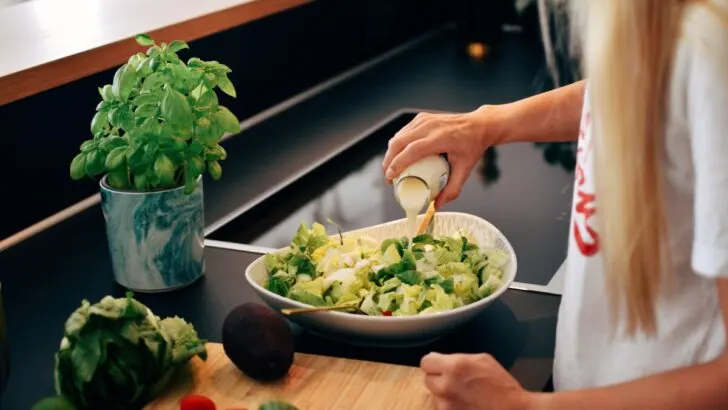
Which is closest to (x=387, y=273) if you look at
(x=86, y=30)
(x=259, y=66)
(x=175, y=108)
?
(x=175, y=108)

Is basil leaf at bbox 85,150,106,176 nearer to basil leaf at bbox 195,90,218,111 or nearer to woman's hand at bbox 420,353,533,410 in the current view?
basil leaf at bbox 195,90,218,111

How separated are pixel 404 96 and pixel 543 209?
759 mm

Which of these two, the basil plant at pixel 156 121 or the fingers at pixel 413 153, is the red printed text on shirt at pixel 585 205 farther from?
the basil plant at pixel 156 121

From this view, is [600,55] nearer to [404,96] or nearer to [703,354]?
[703,354]

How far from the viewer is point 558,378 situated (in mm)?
1054

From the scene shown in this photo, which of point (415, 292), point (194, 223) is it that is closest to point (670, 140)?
point (415, 292)

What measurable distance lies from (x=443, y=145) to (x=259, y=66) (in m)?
0.89

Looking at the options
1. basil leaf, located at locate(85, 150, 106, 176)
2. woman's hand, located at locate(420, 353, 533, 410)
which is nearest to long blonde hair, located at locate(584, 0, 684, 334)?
woman's hand, located at locate(420, 353, 533, 410)

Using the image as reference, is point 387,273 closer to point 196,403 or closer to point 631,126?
point 196,403

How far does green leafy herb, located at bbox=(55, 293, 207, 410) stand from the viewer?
946 millimetres

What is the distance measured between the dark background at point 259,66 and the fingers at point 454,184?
2.04ft

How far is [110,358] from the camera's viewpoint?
0.96 m

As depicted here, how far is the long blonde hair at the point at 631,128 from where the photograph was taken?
32.5 inches

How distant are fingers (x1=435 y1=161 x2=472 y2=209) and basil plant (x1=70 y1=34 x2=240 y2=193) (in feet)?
0.94
